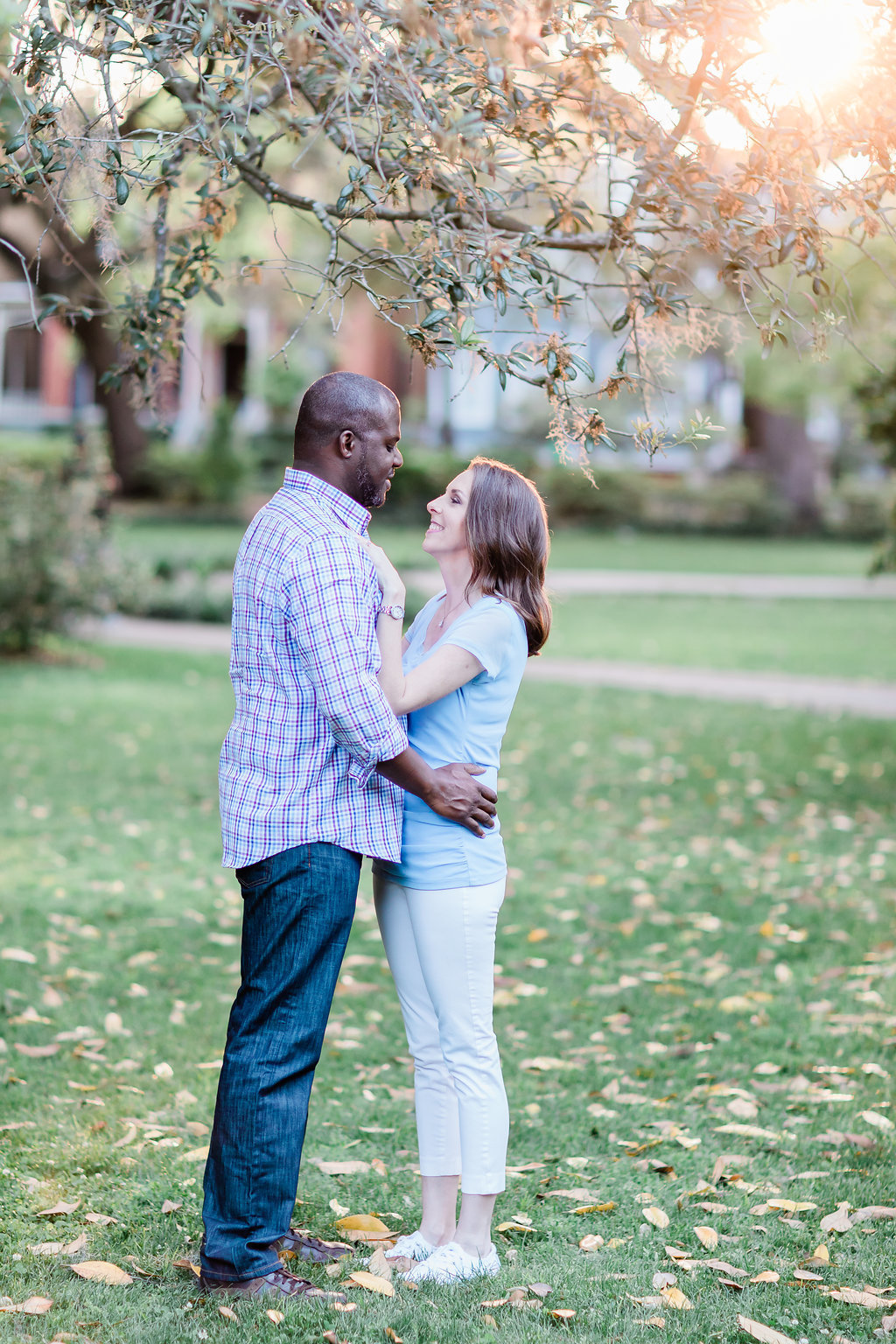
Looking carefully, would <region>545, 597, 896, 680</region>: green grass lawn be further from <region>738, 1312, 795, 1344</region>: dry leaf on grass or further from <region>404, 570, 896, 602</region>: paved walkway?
<region>738, 1312, 795, 1344</region>: dry leaf on grass

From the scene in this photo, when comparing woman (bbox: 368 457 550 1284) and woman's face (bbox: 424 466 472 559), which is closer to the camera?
woman (bbox: 368 457 550 1284)

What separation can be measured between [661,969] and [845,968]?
2.63 feet

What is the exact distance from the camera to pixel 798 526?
34.9 m

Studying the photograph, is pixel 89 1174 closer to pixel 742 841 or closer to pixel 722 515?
pixel 742 841

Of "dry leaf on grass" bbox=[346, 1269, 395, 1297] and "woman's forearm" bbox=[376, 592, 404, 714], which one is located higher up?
"woman's forearm" bbox=[376, 592, 404, 714]

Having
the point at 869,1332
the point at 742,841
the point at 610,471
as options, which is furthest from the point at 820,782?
the point at 610,471

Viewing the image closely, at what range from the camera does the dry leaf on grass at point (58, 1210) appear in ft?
12.6

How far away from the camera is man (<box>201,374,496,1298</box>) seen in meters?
3.11

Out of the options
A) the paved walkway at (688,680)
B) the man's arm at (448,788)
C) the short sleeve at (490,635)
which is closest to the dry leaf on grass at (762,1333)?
the man's arm at (448,788)

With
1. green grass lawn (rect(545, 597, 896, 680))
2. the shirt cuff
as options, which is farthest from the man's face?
green grass lawn (rect(545, 597, 896, 680))

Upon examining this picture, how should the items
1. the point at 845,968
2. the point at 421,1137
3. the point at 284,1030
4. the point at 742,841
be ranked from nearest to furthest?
the point at 284,1030 < the point at 421,1137 < the point at 845,968 < the point at 742,841

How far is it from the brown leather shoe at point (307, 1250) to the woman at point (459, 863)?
171 millimetres

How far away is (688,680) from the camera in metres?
14.4

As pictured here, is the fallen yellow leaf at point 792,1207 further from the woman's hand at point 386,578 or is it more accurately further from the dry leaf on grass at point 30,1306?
the woman's hand at point 386,578
